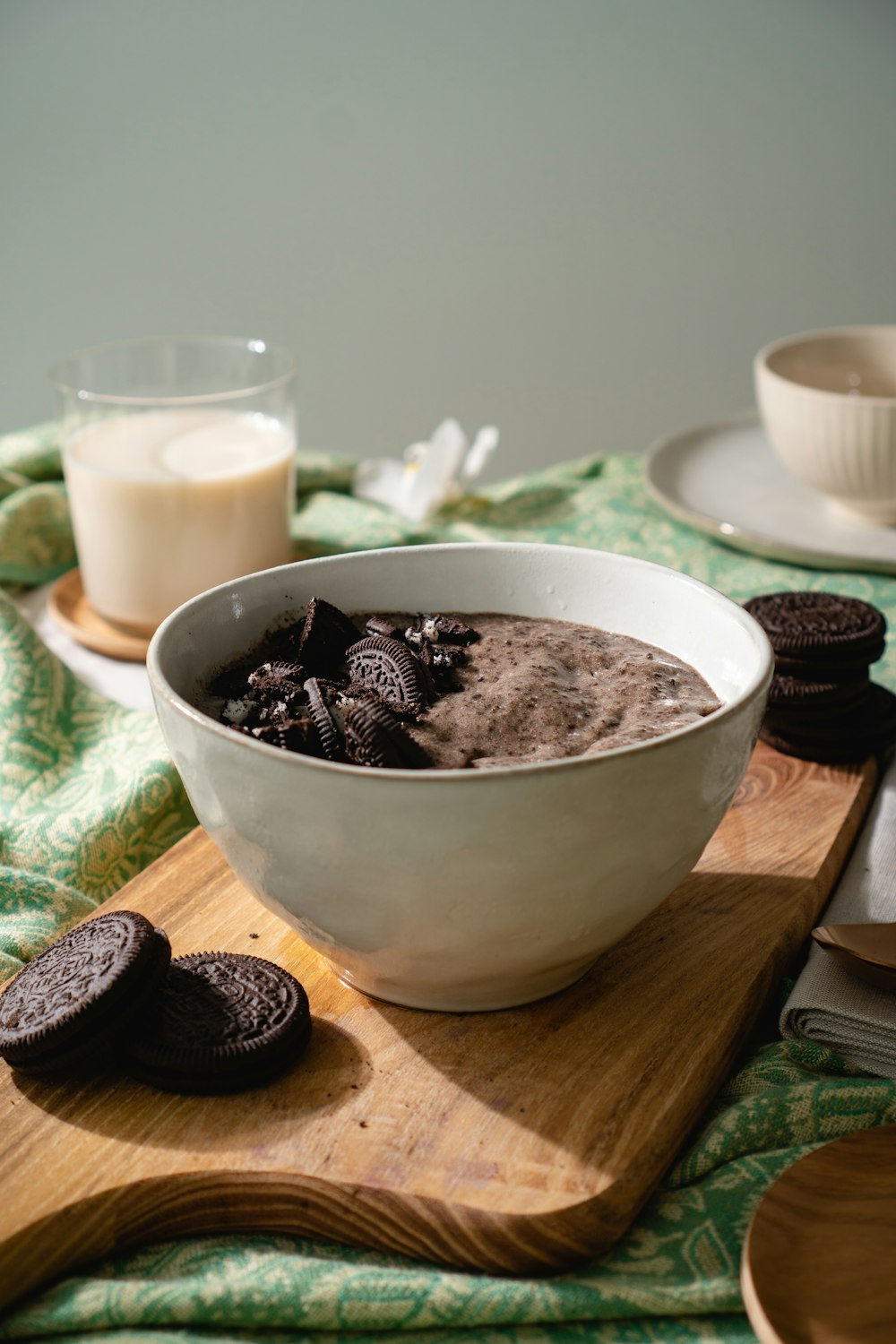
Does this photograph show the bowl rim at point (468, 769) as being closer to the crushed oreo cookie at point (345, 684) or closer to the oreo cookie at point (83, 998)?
the crushed oreo cookie at point (345, 684)

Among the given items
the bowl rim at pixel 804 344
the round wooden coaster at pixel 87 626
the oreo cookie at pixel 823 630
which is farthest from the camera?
the bowl rim at pixel 804 344

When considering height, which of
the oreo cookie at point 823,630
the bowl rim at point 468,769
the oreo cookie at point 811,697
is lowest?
the oreo cookie at point 811,697

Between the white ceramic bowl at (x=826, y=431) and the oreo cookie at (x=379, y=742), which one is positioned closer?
the oreo cookie at (x=379, y=742)

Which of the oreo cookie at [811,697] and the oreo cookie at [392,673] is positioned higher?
the oreo cookie at [392,673]

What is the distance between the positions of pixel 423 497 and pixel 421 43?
6.66 ft

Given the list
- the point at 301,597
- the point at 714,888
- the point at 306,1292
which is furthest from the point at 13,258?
the point at 306,1292

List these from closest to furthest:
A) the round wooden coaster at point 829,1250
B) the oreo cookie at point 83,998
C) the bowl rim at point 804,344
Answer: the round wooden coaster at point 829,1250 < the oreo cookie at point 83,998 < the bowl rim at point 804,344

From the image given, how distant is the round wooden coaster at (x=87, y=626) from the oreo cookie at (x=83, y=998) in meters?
0.89

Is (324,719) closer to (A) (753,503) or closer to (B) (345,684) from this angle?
(B) (345,684)

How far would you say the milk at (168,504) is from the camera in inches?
70.0

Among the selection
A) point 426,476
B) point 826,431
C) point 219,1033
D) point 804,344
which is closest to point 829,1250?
point 219,1033

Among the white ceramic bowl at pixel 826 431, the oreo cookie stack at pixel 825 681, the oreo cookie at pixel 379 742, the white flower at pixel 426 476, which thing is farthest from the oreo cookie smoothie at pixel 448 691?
the white flower at pixel 426 476

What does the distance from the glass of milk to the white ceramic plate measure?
597mm

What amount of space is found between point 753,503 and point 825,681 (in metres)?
0.79
